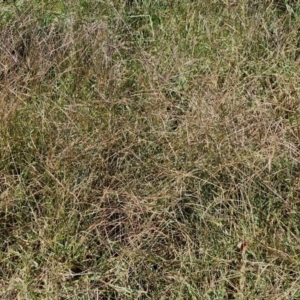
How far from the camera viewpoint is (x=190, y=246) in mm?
2240

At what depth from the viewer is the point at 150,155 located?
8.15 feet

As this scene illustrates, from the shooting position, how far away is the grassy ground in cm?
220

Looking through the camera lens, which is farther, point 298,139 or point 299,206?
point 298,139

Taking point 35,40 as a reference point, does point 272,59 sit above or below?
below

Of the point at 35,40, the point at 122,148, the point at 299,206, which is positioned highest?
the point at 35,40

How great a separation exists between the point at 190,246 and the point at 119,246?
24 centimetres

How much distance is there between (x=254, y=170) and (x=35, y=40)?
1131mm

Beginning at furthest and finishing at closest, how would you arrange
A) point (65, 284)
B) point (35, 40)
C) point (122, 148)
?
point (35, 40), point (122, 148), point (65, 284)

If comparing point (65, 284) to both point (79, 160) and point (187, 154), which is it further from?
point (187, 154)

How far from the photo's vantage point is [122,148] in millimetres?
2494

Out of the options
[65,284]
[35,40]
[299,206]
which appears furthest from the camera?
[35,40]

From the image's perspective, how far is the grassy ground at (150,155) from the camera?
2.20 meters

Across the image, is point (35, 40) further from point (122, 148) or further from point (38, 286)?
point (38, 286)

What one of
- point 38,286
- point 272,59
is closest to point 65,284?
point 38,286
